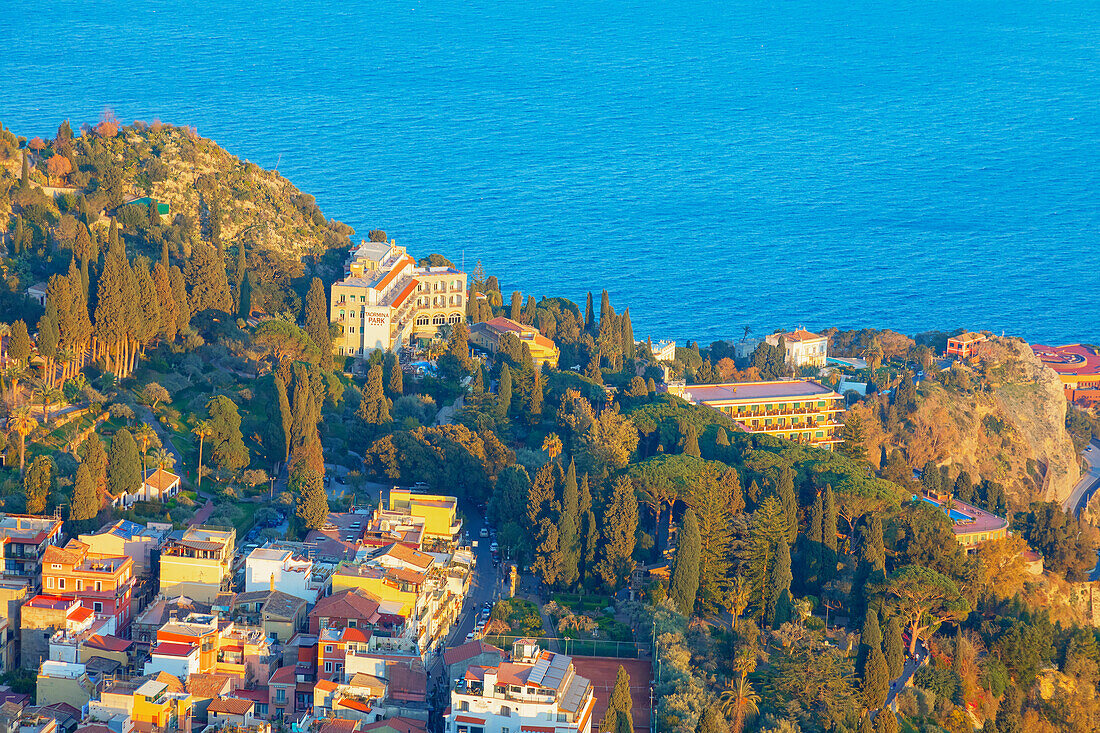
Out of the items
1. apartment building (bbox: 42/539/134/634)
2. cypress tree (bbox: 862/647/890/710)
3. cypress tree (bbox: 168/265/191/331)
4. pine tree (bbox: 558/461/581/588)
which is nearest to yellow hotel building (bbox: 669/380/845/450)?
pine tree (bbox: 558/461/581/588)

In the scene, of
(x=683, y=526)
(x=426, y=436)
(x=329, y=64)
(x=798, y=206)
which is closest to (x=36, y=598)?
(x=426, y=436)

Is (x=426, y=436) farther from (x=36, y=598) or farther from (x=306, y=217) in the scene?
(x=306, y=217)

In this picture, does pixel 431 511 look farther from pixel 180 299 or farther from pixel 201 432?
pixel 180 299

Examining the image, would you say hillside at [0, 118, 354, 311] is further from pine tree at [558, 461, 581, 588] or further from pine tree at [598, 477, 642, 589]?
pine tree at [598, 477, 642, 589]

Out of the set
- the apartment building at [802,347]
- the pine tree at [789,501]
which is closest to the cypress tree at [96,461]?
the pine tree at [789,501]

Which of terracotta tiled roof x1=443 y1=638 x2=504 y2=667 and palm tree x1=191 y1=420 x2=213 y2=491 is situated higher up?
palm tree x1=191 y1=420 x2=213 y2=491

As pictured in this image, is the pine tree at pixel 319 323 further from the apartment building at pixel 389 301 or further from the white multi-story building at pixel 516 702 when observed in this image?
the white multi-story building at pixel 516 702

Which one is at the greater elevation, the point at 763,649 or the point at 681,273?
the point at 681,273
